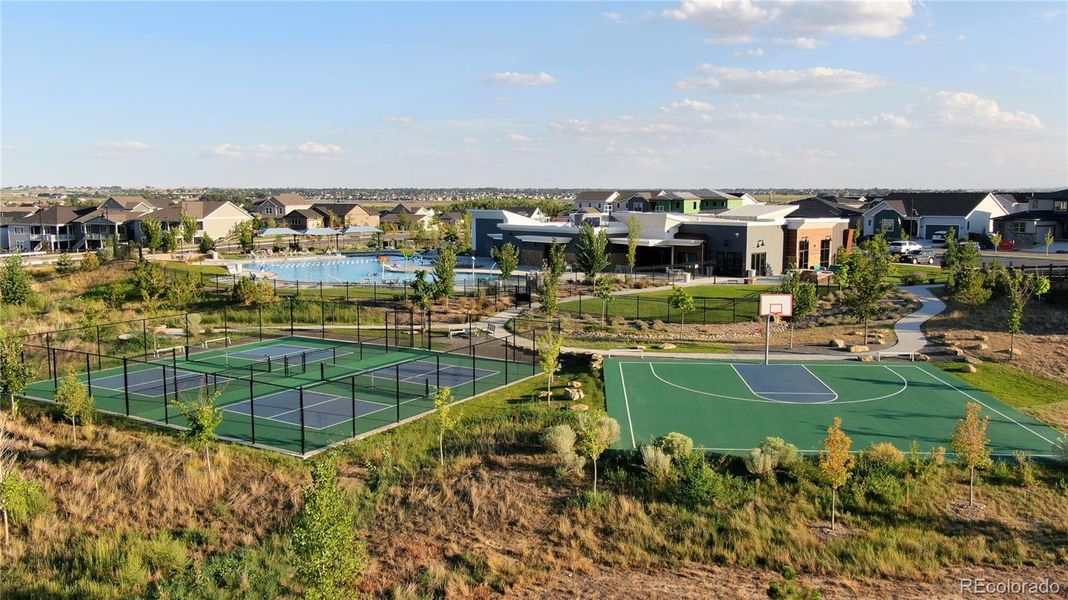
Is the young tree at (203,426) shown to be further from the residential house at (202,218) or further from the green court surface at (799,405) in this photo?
the residential house at (202,218)

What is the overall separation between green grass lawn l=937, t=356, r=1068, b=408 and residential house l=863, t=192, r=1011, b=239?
55225 millimetres

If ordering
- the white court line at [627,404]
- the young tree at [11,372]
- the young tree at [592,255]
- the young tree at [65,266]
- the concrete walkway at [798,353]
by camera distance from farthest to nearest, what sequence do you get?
the young tree at [65,266]
the young tree at [592,255]
the concrete walkway at [798,353]
the young tree at [11,372]
the white court line at [627,404]

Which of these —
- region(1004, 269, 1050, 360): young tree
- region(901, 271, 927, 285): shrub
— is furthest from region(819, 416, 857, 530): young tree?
region(901, 271, 927, 285): shrub

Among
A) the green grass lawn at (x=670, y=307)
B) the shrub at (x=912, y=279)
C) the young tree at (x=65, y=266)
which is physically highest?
the shrub at (x=912, y=279)

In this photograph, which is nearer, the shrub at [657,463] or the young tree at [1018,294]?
the shrub at [657,463]

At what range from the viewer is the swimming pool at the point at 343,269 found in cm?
5847

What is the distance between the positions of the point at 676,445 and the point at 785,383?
9.85m

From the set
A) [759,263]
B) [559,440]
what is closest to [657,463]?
[559,440]

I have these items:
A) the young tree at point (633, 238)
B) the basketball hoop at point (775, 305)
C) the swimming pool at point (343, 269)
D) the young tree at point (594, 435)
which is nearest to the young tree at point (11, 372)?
the young tree at point (594, 435)

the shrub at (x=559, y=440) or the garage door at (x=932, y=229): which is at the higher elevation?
the garage door at (x=932, y=229)

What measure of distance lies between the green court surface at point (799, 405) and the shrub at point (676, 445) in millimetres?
1073

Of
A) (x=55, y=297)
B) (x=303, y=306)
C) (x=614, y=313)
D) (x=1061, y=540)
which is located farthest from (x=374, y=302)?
(x=1061, y=540)

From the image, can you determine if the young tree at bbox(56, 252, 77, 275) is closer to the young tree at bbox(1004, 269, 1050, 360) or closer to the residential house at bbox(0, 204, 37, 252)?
the residential house at bbox(0, 204, 37, 252)

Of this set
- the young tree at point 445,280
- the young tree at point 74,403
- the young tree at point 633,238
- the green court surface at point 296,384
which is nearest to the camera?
the young tree at point 74,403
